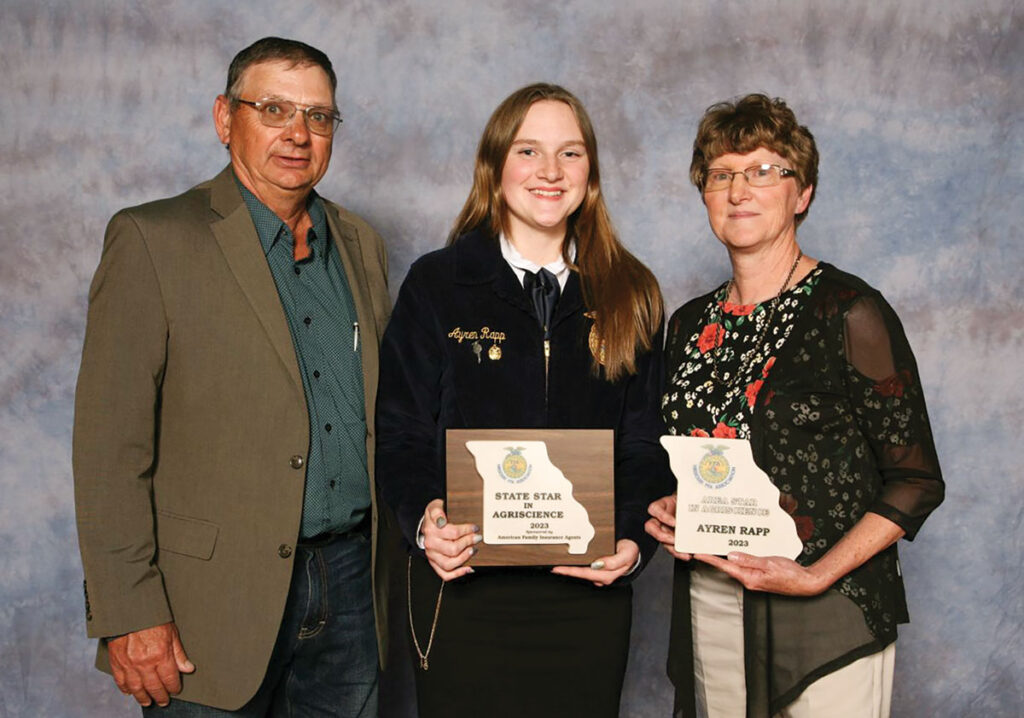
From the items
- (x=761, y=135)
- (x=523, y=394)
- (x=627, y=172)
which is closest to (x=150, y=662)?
(x=523, y=394)

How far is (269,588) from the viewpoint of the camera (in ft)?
7.25

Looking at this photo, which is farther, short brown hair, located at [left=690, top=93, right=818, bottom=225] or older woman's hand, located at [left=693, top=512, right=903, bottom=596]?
short brown hair, located at [left=690, top=93, right=818, bottom=225]

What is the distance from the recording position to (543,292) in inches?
92.4

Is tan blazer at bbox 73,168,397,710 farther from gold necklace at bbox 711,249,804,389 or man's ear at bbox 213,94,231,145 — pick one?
gold necklace at bbox 711,249,804,389

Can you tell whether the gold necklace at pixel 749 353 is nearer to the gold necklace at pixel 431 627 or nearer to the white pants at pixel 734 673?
the white pants at pixel 734 673

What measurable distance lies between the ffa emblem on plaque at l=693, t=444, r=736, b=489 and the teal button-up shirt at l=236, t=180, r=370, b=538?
2.70 feet

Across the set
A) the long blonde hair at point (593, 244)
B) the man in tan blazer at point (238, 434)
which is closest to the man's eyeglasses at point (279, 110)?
the man in tan blazer at point (238, 434)

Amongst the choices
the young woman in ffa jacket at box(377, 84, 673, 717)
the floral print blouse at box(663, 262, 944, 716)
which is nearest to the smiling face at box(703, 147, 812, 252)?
the floral print blouse at box(663, 262, 944, 716)

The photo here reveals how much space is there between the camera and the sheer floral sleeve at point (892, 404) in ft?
6.96

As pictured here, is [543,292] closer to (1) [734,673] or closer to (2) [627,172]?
(1) [734,673]

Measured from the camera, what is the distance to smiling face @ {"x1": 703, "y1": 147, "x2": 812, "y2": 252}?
7.48 feet

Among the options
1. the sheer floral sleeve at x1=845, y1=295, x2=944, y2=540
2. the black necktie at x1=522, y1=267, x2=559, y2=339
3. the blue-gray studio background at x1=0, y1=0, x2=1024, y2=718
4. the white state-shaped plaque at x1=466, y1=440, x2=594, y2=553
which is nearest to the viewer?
the white state-shaped plaque at x1=466, y1=440, x2=594, y2=553

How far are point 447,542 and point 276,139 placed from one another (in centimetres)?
104

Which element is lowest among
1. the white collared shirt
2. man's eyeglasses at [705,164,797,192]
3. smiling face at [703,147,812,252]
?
the white collared shirt
